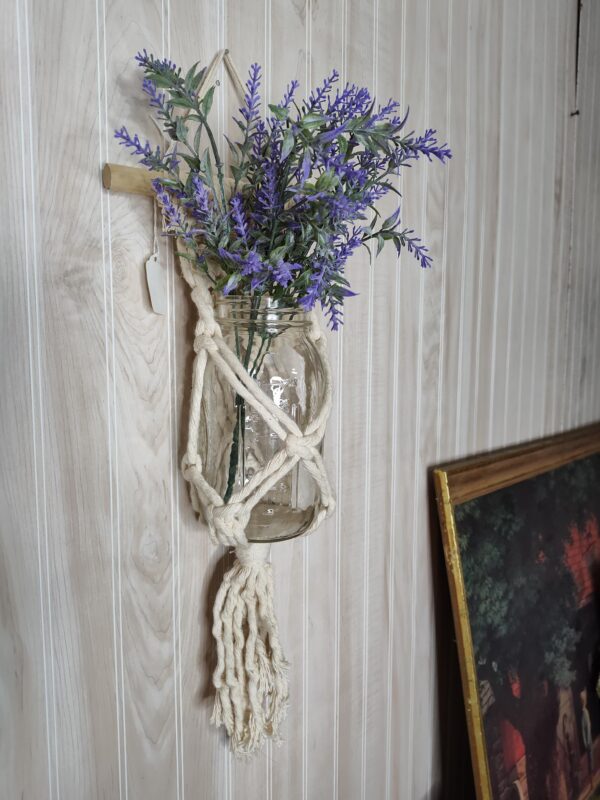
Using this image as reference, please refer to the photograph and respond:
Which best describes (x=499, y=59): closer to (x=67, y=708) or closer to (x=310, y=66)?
(x=310, y=66)

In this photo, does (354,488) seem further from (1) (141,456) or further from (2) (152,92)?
(2) (152,92)

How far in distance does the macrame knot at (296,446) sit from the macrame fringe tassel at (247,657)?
144mm

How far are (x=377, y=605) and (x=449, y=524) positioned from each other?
20 cm

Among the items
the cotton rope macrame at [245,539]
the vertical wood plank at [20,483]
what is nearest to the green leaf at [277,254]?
the cotton rope macrame at [245,539]

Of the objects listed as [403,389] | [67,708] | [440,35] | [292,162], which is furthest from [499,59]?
[67,708]

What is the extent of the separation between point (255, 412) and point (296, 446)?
2.5 inches

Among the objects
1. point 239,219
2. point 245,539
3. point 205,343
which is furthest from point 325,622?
point 239,219

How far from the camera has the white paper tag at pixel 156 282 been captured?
0.78 meters

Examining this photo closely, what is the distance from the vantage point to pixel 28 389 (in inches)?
27.7

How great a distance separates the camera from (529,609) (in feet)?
4.76

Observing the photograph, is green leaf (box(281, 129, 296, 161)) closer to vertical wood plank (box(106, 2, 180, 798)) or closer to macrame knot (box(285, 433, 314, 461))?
vertical wood plank (box(106, 2, 180, 798))

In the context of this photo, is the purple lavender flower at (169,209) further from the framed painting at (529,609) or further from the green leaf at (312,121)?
the framed painting at (529,609)

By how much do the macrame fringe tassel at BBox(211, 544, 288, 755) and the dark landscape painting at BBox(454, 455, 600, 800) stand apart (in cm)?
52

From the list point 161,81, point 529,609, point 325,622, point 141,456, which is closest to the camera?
point 161,81
